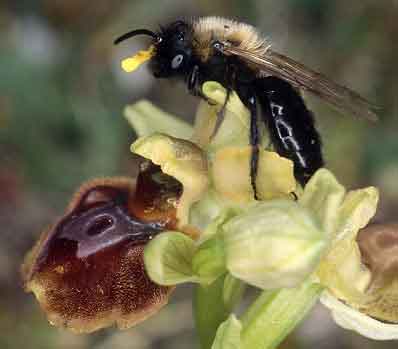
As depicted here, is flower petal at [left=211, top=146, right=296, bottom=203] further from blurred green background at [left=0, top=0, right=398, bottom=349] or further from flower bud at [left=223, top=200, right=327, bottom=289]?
blurred green background at [left=0, top=0, right=398, bottom=349]

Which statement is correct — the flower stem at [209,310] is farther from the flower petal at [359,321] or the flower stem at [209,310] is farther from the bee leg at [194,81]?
the bee leg at [194,81]


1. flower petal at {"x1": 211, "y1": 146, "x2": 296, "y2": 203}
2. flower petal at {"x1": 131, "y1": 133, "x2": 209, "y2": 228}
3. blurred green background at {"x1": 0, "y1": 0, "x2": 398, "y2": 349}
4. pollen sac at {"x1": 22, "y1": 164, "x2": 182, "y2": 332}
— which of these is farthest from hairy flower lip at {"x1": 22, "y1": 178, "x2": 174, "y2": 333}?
blurred green background at {"x1": 0, "y1": 0, "x2": 398, "y2": 349}

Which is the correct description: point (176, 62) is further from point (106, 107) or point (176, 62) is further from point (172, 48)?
point (106, 107)

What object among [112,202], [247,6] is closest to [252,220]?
[112,202]

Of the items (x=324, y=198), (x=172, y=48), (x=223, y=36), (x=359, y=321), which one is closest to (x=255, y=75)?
(x=223, y=36)

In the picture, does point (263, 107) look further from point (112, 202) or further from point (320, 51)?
point (320, 51)

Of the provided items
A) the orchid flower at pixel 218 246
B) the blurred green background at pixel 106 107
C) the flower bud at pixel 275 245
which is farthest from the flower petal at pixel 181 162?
the blurred green background at pixel 106 107
